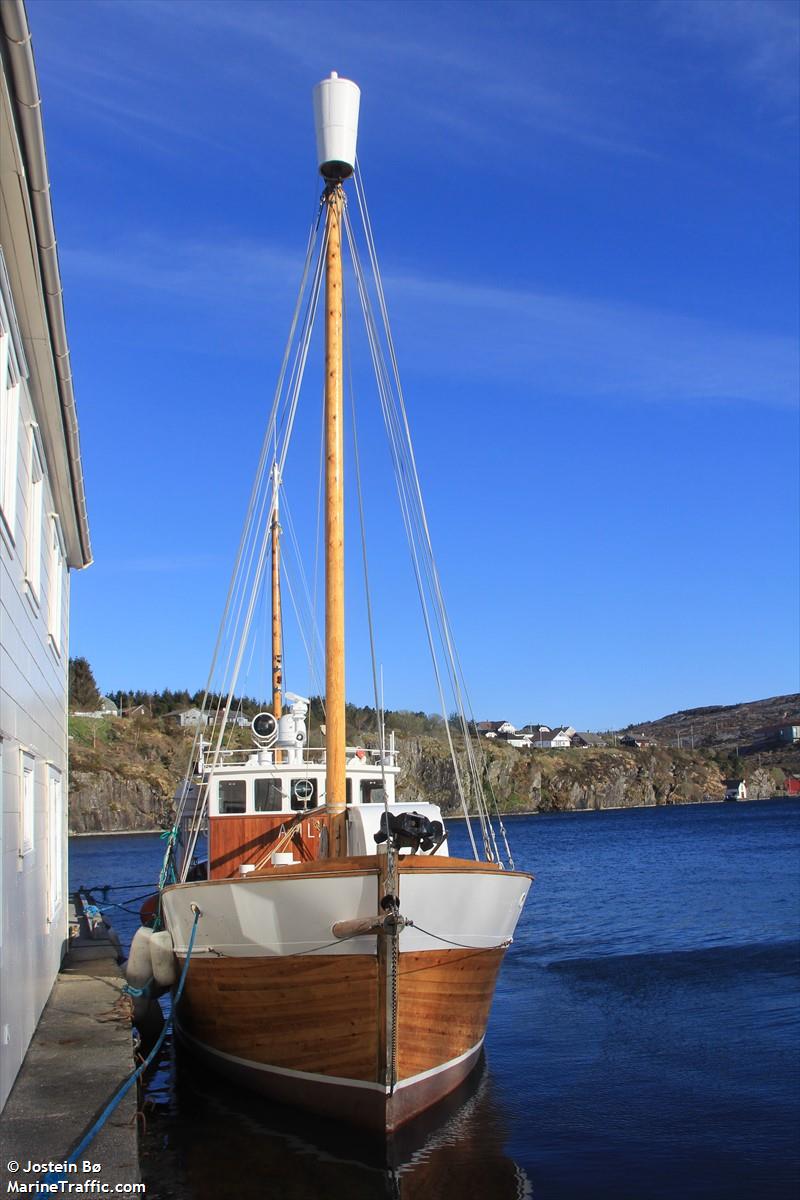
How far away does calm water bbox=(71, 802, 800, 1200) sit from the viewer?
1058 cm

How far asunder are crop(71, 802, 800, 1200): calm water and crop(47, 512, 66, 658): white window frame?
20.9 feet

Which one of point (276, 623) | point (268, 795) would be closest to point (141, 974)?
point (268, 795)

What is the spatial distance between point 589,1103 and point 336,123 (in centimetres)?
1288

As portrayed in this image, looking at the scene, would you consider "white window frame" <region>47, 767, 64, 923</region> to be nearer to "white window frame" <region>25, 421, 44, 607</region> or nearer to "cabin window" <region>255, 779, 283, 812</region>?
"cabin window" <region>255, 779, 283, 812</region>

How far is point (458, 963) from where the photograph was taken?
1157 centimetres

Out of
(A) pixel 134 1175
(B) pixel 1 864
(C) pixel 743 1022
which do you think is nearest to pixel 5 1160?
(A) pixel 134 1175

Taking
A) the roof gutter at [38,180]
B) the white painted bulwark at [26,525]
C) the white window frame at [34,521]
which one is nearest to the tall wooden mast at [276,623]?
the white painted bulwark at [26,525]

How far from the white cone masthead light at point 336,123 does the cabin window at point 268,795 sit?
8.88 m

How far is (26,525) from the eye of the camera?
35.6ft

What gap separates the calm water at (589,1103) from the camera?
10.6 m

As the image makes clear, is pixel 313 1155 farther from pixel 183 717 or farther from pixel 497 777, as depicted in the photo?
pixel 497 777

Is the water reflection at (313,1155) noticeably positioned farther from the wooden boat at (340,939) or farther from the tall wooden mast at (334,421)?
the tall wooden mast at (334,421)

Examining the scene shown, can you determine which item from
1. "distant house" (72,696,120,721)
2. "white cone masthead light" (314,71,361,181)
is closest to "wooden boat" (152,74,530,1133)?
"white cone masthead light" (314,71,361,181)

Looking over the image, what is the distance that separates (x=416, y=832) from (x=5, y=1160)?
4499mm
